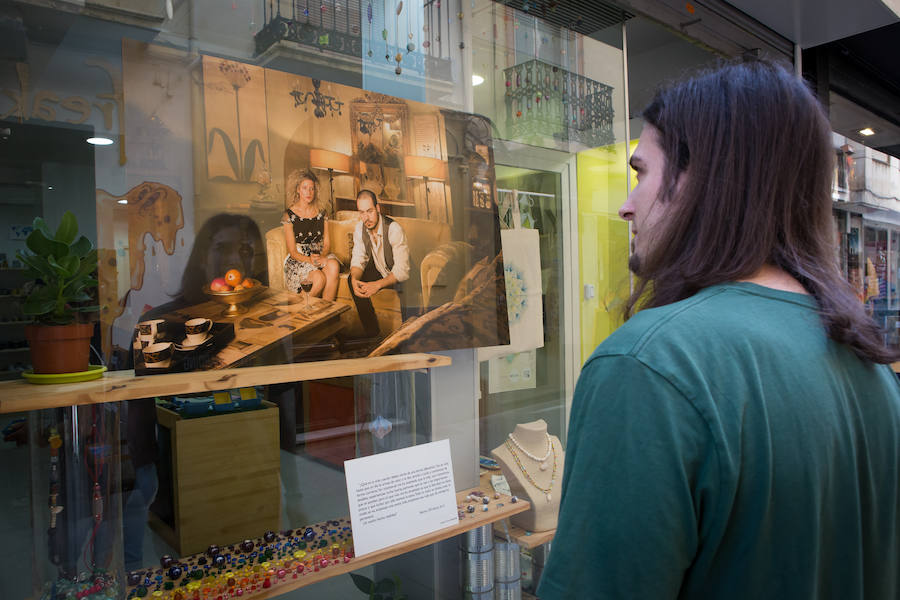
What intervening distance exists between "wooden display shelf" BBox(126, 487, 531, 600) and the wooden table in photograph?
50cm

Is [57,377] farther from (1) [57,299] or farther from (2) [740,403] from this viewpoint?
(2) [740,403]

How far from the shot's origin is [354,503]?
63.9 inches

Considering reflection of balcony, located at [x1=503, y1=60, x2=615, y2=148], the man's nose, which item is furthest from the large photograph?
the man's nose

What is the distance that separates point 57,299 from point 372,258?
765mm

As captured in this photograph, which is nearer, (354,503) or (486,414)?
(354,503)

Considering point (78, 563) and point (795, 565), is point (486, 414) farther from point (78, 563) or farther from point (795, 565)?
point (795, 565)

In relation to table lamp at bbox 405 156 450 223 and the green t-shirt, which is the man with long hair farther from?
table lamp at bbox 405 156 450 223

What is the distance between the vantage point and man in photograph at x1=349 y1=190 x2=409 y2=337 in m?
1.71

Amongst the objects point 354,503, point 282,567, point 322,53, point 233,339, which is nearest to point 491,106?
point 322,53

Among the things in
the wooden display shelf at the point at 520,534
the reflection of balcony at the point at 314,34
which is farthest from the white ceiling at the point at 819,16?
the wooden display shelf at the point at 520,534

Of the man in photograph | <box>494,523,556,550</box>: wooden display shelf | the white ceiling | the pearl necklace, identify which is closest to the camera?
the man in photograph

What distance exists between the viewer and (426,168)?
6.19 feet

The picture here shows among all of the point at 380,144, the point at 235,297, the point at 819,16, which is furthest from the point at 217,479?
the point at 819,16

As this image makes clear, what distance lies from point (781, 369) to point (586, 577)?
272 mm
